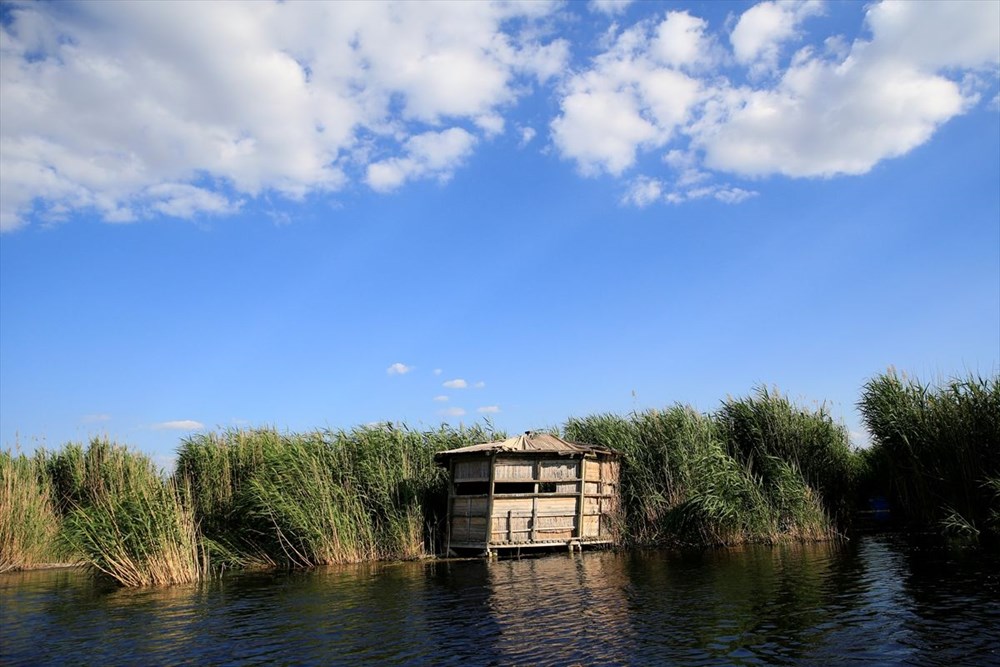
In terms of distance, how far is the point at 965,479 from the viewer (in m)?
19.3

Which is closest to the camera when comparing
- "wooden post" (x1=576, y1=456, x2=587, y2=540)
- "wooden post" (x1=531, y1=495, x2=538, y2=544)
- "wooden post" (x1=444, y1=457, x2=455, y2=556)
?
"wooden post" (x1=531, y1=495, x2=538, y2=544)

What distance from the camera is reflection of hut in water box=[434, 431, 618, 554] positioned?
22.0 meters

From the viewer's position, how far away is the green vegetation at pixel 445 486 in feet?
62.9

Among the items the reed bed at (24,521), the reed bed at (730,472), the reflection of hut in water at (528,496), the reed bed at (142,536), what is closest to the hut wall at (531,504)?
the reflection of hut in water at (528,496)

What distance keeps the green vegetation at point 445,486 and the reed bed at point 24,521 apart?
5cm

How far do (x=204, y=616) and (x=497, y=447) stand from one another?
9.74 metres

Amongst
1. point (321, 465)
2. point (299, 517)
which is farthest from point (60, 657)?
point (321, 465)

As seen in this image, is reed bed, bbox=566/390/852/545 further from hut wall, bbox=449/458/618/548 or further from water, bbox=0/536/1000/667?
water, bbox=0/536/1000/667

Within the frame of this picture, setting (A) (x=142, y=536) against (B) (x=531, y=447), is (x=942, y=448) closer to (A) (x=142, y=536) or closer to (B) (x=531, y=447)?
(B) (x=531, y=447)

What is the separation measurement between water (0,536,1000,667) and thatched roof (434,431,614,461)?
146 inches

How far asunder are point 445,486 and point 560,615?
11.4 m

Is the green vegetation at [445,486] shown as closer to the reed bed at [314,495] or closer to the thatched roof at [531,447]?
the reed bed at [314,495]

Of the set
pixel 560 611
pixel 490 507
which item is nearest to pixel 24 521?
pixel 490 507

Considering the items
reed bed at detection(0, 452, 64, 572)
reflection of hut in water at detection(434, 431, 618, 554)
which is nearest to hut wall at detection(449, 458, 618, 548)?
reflection of hut in water at detection(434, 431, 618, 554)
